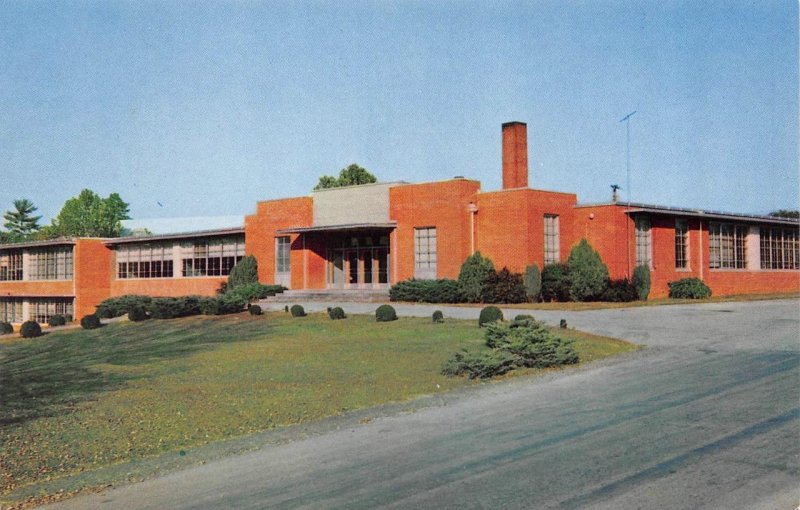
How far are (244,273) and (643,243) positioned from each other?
21.5 meters

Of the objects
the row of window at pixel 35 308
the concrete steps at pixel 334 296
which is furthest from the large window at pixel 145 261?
the concrete steps at pixel 334 296

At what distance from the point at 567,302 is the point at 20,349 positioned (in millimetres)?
22449

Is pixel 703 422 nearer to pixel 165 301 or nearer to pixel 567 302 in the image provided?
pixel 567 302

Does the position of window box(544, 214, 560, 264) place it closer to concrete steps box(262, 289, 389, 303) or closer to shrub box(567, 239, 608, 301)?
shrub box(567, 239, 608, 301)

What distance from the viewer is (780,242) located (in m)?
41.3

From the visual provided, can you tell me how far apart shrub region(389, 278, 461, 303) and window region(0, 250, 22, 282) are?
117 feet

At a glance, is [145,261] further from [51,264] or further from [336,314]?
[336,314]

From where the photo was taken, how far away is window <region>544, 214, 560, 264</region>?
32.9 meters

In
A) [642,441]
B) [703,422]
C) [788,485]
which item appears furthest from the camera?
[703,422]

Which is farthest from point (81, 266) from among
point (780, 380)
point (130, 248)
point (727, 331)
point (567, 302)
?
point (780, 380)

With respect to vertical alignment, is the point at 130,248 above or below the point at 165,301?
above

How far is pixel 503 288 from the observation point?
31031 millimetres

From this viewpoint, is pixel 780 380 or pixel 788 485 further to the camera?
pixel 780 380

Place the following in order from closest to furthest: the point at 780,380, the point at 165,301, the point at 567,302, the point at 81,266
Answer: the point at 780,380
the point at 567,302
the point at 165,301
the point at 81,266
